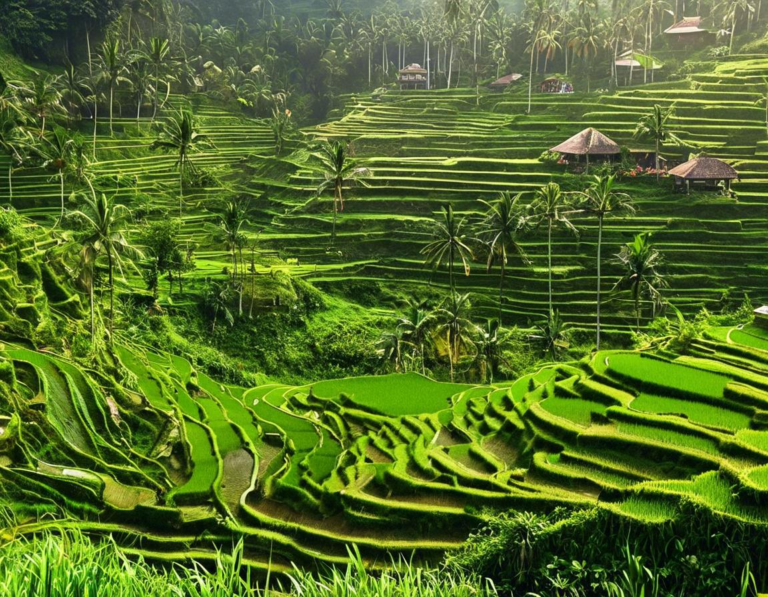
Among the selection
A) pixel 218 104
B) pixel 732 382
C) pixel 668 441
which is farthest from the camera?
pixel 218 104

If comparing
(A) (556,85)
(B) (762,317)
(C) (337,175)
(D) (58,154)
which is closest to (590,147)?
(C) (337,175)

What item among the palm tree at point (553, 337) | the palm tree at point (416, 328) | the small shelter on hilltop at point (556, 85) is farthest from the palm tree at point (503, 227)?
the small shelter on hilltop at point (556, 85)

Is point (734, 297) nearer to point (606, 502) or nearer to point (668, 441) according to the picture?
point (668, 441)

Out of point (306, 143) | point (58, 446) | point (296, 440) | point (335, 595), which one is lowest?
point (296, 440)

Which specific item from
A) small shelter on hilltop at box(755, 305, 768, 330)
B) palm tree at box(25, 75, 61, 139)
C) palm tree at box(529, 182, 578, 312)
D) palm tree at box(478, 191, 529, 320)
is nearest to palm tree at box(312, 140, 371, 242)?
palm tree at box(478, 191, 529, 320)

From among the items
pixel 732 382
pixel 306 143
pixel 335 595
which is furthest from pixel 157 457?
pixel 306 143

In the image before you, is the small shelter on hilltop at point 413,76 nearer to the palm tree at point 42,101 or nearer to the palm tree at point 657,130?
the palm tree at point 42,101

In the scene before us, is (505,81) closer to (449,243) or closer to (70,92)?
(70,92)
